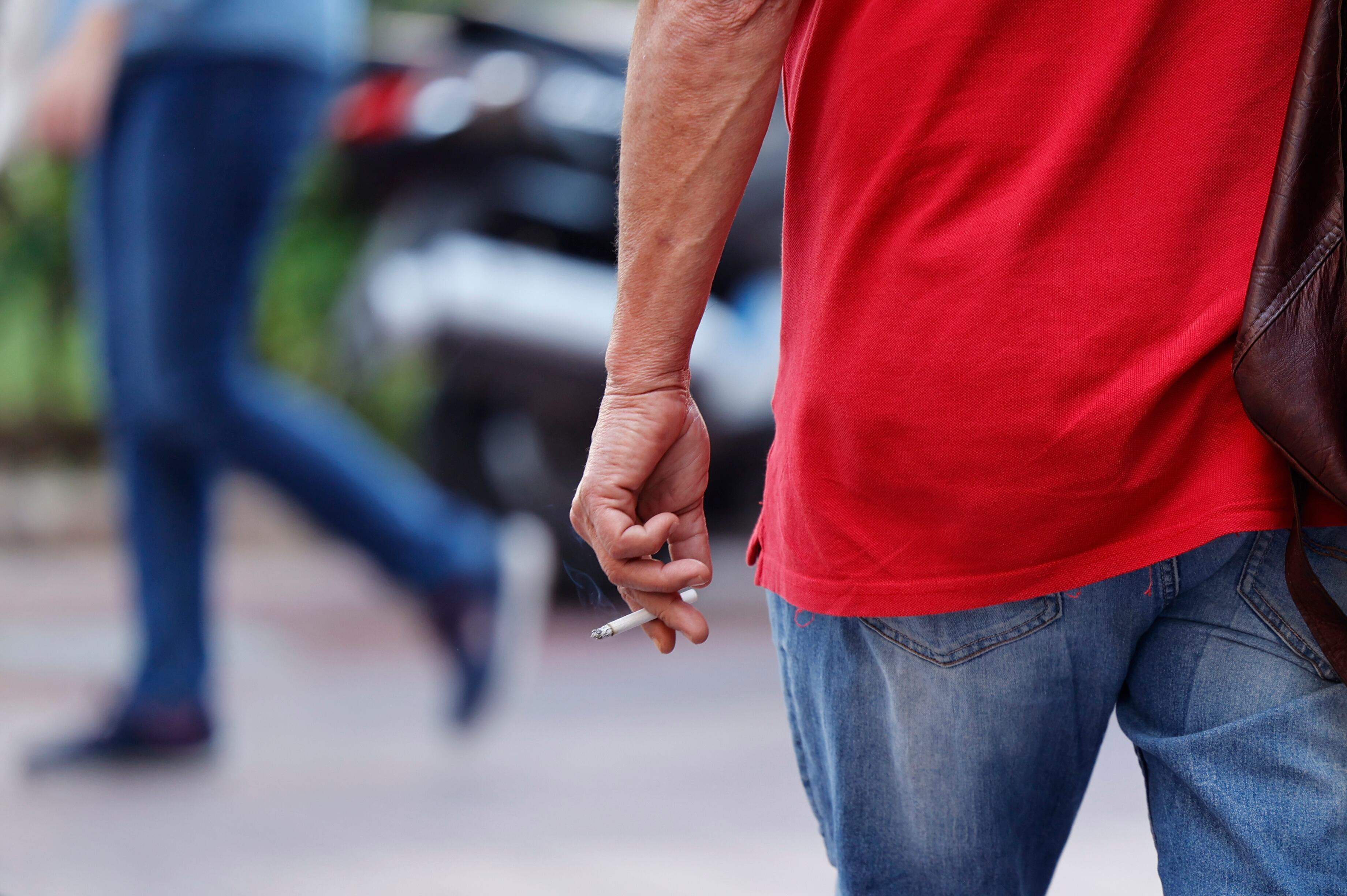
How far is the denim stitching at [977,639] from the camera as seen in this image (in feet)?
3.00

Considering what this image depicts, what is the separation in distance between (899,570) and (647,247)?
306 millimetres

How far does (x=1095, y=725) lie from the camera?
0.97 m

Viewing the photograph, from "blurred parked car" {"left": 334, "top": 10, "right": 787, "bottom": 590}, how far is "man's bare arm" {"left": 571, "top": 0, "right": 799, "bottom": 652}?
78.6 inches

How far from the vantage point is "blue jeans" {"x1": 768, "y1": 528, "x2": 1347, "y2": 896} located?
89cm

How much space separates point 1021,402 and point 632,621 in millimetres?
342

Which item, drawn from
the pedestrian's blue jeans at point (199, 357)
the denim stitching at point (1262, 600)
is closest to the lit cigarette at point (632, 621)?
the denim stitching at point (1262, 600)

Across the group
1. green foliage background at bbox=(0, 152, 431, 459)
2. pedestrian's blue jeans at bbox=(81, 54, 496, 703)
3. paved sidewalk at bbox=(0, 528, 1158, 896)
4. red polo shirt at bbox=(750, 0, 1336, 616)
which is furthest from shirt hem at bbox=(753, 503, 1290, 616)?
green foliage background at bbox=(0, 152, 431, 459)

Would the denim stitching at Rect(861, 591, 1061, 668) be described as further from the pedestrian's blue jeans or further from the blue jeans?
the pedestrian's blue jeans

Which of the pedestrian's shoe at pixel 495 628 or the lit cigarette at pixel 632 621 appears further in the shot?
the pedestrian's shoe at pixel 495 628

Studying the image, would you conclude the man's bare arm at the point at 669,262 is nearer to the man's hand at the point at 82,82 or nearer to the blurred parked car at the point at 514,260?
the blurred parked car at the point at 514,260

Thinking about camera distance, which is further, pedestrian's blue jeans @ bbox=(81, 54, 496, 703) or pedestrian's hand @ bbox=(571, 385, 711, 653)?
pedestrian's blue jeans @ bbox=(81, 54, 496, 703)

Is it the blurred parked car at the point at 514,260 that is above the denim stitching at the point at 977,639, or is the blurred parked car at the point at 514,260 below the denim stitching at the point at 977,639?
below

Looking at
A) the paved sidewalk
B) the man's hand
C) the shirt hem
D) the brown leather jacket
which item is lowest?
the paved sidewalk

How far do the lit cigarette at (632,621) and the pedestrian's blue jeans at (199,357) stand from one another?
1959 millimetres
